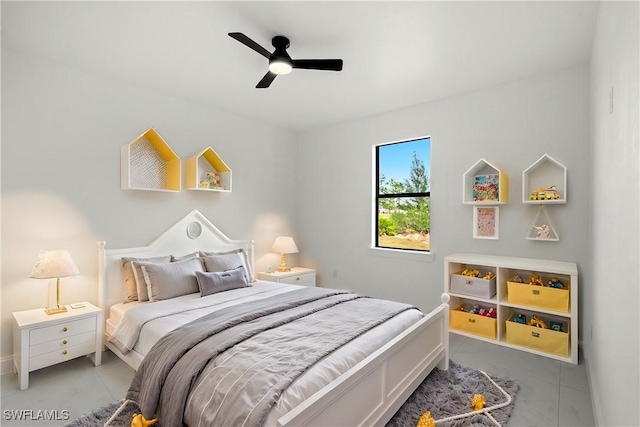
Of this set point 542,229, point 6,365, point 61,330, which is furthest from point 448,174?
point 6,365

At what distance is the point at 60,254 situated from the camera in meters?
2.66

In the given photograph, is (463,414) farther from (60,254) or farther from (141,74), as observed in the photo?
(141,74)

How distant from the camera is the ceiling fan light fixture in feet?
7.88

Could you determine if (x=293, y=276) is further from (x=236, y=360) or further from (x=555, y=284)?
(x=555, y=284)

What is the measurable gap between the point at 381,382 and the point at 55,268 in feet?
8.42

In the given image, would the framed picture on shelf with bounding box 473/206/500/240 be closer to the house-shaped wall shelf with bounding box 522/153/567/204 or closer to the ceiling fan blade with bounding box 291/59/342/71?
the house-shaped wall shelf with bounding box 522/153/567/204

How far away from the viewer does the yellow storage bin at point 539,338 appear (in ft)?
9.29

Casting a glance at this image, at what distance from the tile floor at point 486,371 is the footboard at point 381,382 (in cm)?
56

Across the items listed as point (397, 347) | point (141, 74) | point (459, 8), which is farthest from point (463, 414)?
point (141, 74)

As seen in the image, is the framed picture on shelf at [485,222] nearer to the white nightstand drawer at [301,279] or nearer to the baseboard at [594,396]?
the baseboard at [594,396]

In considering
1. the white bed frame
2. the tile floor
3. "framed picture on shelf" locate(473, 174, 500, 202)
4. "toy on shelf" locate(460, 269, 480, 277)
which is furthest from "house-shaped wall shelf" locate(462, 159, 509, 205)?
the tile floor

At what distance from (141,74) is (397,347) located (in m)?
3.19

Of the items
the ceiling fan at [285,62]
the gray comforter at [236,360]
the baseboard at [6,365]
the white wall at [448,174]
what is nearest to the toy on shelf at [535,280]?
the white wall at [448,174]

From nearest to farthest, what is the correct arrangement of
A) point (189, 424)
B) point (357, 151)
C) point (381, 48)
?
point (189, 424) → point (381, 48) → point (357, 151)
